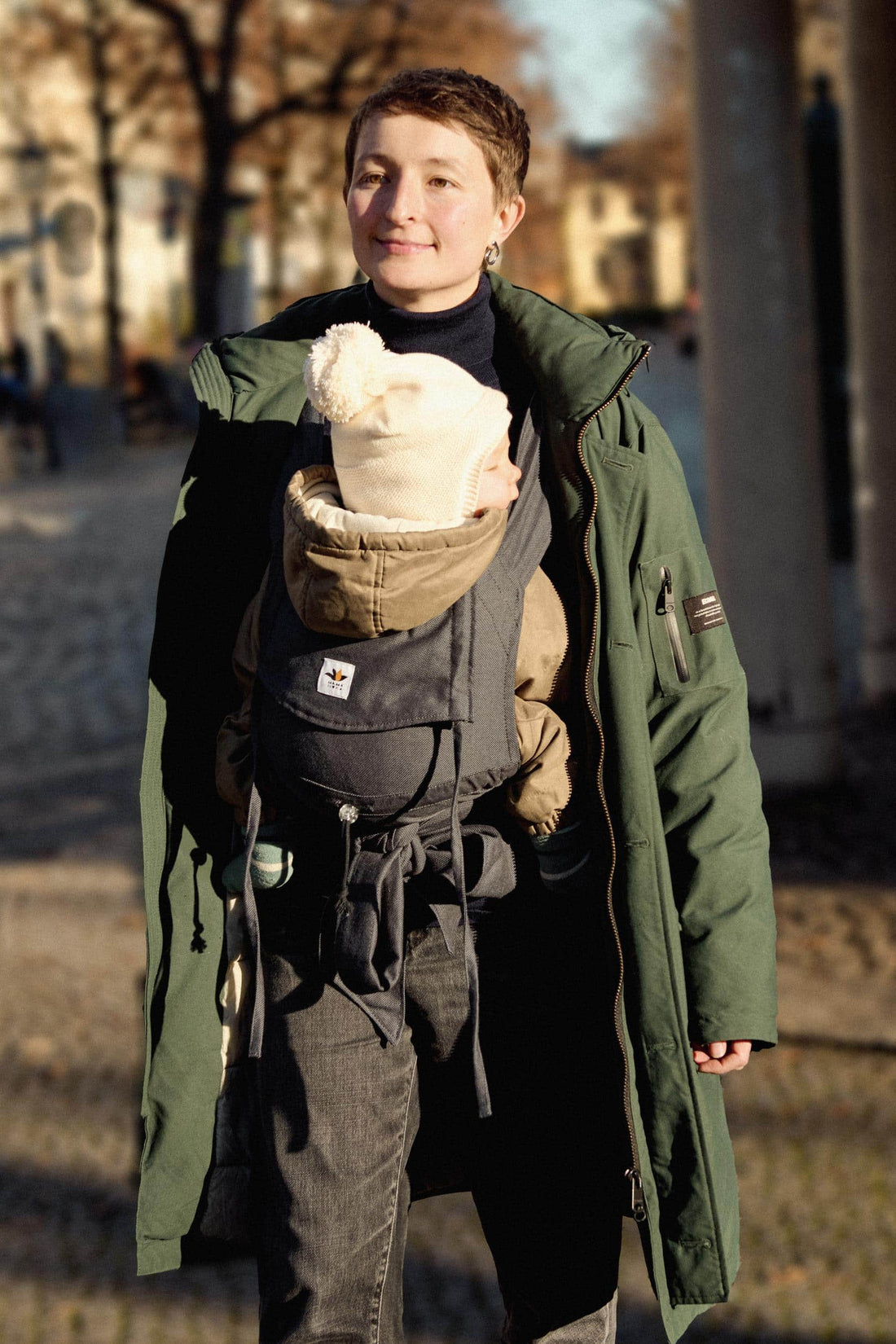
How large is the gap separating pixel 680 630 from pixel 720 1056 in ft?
1.98

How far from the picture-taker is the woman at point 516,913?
2.10 m

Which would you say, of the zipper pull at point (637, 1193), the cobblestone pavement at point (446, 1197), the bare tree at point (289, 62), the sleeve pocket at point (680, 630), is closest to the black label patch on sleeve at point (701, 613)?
the sleeve pocket at point (680, 630)

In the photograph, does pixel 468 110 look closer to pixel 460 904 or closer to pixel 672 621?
pixel 672 621

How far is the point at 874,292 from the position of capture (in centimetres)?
836

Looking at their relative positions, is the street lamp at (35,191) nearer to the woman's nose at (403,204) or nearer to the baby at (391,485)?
the woman's nose at (403,204)

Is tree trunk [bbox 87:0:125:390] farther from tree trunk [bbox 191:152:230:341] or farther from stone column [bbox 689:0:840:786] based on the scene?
stone column [bbox 689:0:840:786]

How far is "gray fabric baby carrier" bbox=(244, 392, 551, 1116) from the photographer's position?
78.5 inches

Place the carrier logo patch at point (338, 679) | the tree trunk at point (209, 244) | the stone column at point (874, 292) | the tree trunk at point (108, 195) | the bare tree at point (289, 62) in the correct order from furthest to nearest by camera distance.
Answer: the tree trunk at point (209, 244) → the bare tree at point (289, 62) → the tree trunk at point (108, 195) → the stone column at point (874, 292) → the carrier logo patch at point (338, 679)

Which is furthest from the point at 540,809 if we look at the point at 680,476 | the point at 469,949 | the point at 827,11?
the point at 827,11

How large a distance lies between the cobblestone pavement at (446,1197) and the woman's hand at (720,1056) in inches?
59.4

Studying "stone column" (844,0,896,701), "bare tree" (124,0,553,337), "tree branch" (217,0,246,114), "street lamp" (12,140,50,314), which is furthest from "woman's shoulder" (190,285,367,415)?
"street lamp" (12,140,50,314)

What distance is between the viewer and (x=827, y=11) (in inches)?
778

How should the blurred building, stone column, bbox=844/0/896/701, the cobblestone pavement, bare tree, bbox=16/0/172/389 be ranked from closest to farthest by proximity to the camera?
1. the cobblestone pavement
2. stone column, bbox=844/0/896/701
3. bare tree, bbox=16/0/172/389
4. the blurred building

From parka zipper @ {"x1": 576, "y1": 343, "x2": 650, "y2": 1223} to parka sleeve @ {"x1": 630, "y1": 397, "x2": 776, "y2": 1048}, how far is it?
→ 0.08 m
